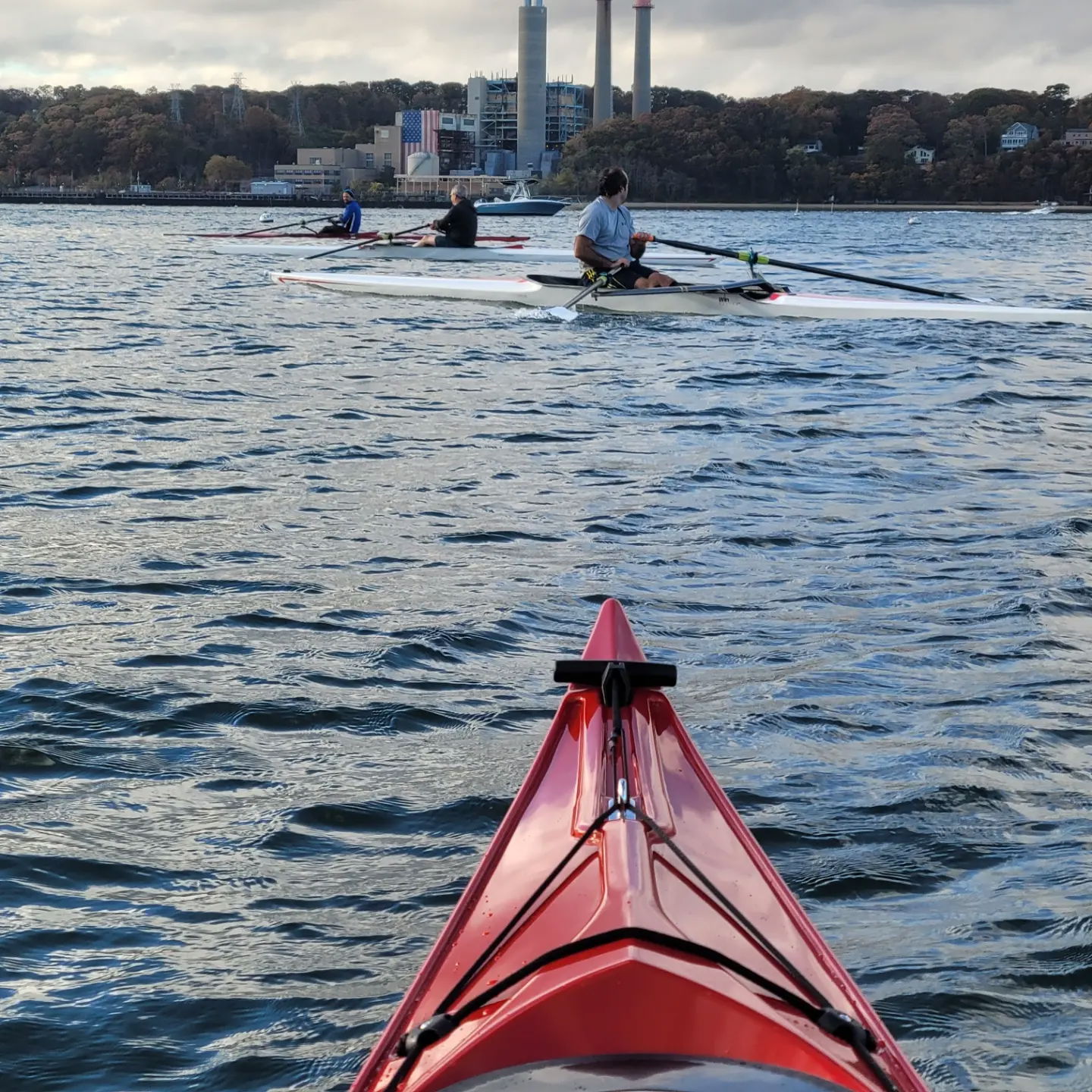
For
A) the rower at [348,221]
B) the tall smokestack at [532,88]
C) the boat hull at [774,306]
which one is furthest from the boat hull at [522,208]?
the tall smokestack at [532,88]

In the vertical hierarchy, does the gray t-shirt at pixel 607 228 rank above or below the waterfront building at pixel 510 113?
below

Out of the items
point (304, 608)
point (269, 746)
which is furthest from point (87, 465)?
point (269, 746)

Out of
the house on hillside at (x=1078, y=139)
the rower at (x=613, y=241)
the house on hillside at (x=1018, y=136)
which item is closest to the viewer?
the rower at (x=613, y=241)

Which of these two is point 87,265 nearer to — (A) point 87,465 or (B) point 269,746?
(A) point 87,465

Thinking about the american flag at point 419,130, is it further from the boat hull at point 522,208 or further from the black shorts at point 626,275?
the black shorts at point 626,275

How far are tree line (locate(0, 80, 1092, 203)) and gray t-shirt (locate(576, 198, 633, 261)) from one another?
355 feet

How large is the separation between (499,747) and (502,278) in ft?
48.5

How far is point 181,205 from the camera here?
368 feet

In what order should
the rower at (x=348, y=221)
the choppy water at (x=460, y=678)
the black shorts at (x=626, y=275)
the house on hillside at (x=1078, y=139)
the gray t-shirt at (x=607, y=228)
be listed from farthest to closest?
the house on hillside at (x=1078, y=139) < the rower at (x=348, y=221) < the black shorts at (x=626, y=275) < the gray t-shirt at (x=607, y=228) < the choppy water at (x=460, y=678)

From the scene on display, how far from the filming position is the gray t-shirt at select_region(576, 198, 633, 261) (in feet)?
50.0

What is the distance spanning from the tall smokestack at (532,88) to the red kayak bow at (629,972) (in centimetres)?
14103

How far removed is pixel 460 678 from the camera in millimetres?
5227

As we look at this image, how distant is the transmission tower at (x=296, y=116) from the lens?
15188 cm

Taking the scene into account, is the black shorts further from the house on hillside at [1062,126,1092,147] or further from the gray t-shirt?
the house on hillside at [1062,126,1092,147]
